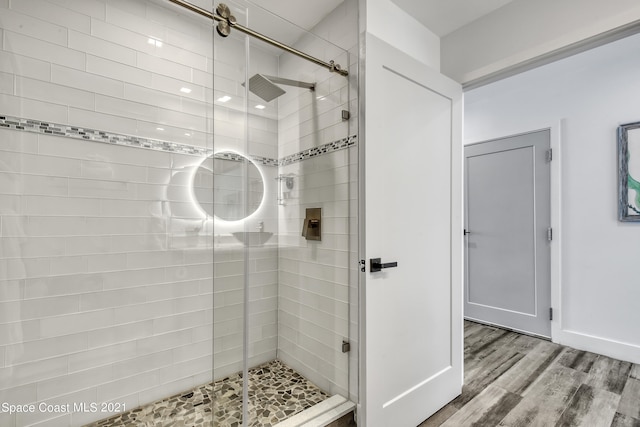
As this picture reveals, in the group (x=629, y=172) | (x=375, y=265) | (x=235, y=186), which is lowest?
(x=375, y=265)

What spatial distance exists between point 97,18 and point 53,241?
47.6 inches

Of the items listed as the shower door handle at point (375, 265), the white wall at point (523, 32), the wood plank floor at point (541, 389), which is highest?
the white wall at point (523, 32)

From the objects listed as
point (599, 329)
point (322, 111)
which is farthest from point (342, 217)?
point (599, 329)

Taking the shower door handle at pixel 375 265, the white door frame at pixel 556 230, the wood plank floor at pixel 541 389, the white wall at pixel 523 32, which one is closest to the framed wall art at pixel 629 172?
the white door frame at pixel 556 230

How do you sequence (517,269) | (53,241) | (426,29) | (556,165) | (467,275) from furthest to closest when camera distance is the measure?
(467,275), (517,269), (556,165), (426,29), (53,241)

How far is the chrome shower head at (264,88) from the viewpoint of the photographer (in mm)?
1442

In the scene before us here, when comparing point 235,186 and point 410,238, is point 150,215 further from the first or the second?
point 410,238

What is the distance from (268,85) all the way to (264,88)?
0.04 metres

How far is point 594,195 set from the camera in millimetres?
2588

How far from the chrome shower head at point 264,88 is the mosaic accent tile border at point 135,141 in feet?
1.04

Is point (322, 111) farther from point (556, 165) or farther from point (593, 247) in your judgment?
point (593, 247)

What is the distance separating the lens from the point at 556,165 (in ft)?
9.08

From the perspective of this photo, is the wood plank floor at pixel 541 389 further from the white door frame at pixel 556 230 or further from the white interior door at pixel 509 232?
the white interior door at pixel 509 232

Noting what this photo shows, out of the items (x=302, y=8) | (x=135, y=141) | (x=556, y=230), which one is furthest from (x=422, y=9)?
(x=556, y=230)
